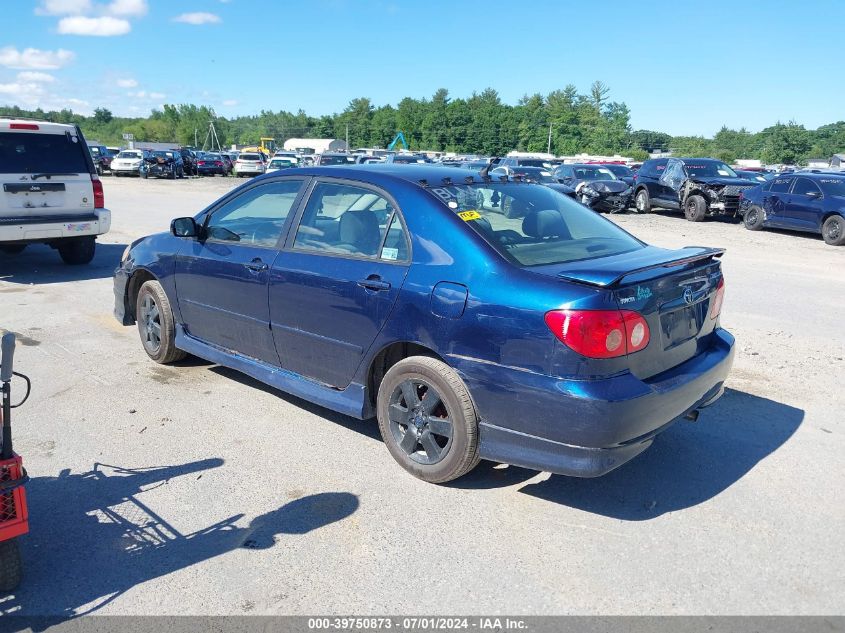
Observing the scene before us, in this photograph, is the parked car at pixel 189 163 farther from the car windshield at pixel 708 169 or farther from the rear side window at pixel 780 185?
the rear side window at pixel 780 185

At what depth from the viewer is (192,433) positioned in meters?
4.50

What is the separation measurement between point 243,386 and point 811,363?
4915 mm

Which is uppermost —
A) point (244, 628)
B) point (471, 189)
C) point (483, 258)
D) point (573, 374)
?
point (471, 189)

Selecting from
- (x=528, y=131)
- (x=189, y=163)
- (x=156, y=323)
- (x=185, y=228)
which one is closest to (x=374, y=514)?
(x=185, y=228)

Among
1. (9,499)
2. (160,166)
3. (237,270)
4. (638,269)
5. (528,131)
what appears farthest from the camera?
(528,131)

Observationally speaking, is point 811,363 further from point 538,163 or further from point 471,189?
point 538,163

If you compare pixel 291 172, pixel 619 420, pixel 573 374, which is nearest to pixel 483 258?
pixel 573 374

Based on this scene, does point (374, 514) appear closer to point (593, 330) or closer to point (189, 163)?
point (593, 330)

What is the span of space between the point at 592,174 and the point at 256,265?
2058 centimetres

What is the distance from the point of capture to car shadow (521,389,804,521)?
146 inches

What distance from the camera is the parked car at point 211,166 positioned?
4512 cm

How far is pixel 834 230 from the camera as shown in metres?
15.9

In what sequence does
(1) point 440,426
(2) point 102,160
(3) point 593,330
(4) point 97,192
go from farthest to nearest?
1. (2) point 102,160
2. (4) point 97,192
3. (1) point 440,426
4. (3) point 593,330

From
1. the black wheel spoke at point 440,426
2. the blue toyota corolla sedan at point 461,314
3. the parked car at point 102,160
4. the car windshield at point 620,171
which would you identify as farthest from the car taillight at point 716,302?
the parked car at point 102,160
